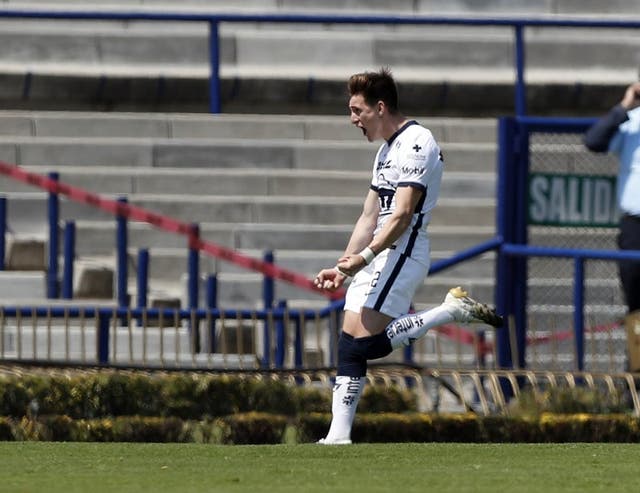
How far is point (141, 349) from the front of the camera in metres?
13.9

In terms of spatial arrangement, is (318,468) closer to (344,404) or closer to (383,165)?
(344,404)

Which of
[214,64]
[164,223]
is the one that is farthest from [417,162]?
[214,64]

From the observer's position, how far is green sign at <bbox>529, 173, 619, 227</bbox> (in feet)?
44.5

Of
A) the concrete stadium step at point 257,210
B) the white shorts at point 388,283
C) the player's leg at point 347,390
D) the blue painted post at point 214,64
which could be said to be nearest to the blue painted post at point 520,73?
the concrete stadium step at point 257,210

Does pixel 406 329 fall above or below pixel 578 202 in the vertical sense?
below

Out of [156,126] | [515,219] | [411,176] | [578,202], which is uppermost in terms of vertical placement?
[156,126]

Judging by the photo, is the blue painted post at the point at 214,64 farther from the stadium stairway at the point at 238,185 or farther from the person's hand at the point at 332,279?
the person's hand at the point at 332,279

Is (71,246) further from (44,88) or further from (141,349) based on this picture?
(44,88)

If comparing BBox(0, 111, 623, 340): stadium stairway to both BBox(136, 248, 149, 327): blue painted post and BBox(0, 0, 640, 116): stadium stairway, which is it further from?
BBox(0, 0, 640, 116): stadium stairway

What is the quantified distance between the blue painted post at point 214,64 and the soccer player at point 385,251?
7681mm

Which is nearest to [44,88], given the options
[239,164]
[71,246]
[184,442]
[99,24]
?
[99,24]

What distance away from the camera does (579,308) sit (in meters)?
13.0

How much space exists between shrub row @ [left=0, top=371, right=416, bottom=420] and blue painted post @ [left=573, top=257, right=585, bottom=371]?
2.46 m

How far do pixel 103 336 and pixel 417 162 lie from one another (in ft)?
13.0
